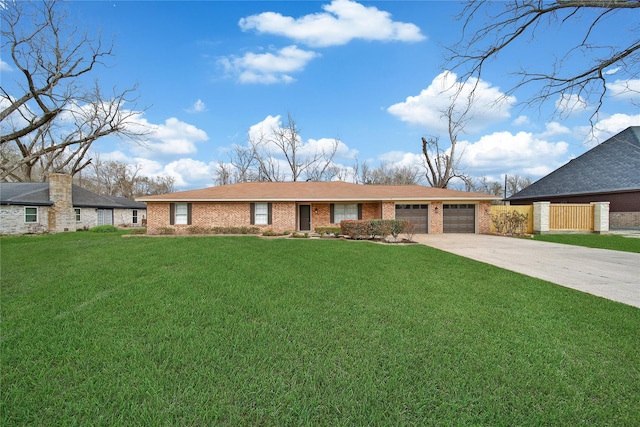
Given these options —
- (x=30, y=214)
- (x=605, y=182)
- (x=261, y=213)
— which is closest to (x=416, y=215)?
(x=261, y=213)

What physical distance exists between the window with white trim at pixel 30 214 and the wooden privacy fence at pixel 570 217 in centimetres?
3125

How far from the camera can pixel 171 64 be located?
43.1ft

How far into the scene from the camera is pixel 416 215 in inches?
695

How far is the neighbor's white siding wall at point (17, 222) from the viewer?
1745cm

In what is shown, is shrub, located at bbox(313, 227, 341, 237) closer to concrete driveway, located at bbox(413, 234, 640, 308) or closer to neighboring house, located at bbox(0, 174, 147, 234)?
concrete driveway, located at bbox(413, 234, 640, 308)

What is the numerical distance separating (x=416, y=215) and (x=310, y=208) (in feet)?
20.5

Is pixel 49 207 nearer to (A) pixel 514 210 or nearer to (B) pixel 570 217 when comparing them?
(A) pixel 514 210

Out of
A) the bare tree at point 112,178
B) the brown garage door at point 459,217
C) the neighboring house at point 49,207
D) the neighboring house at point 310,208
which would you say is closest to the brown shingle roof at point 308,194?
the neighboring house at point 310,208

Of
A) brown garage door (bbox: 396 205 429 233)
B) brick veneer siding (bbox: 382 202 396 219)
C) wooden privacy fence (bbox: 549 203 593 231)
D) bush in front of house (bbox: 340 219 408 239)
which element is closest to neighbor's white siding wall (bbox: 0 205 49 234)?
bush in front of house (bbox: 340 219 408 239)

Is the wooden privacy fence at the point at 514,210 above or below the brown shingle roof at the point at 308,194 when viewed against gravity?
below

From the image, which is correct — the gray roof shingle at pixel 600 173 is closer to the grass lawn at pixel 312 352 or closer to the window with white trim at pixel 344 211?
the window with white trim at pixel 344 211

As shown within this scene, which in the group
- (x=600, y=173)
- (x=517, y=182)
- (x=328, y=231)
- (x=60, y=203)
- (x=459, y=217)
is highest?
(x=517, y=182)

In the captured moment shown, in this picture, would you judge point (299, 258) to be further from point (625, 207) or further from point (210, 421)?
point (625, 207)

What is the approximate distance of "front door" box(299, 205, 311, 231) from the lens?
59.2ft
